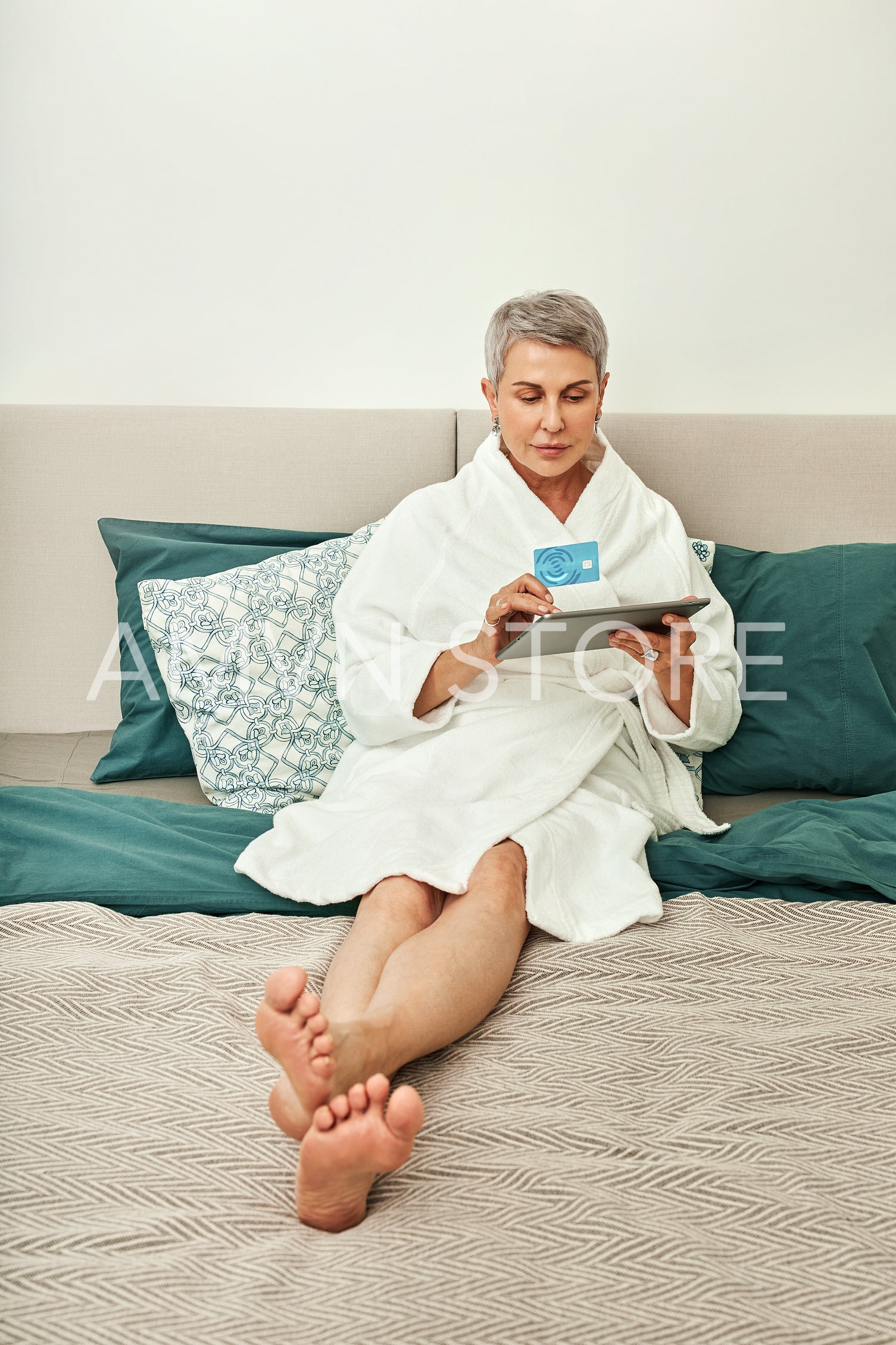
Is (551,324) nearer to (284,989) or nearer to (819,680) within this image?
(819,680)

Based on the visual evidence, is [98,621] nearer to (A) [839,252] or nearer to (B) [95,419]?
(B) [95,419]

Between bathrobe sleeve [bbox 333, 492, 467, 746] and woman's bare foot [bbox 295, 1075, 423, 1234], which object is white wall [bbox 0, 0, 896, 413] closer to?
bathrobe sleeve [bbox 333, 492, 467, 746]

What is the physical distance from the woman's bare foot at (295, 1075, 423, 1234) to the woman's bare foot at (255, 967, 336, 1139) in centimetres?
2

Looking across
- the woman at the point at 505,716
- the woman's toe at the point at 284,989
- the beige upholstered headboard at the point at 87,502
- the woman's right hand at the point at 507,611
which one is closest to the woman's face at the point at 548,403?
the woman at the point at 505,716

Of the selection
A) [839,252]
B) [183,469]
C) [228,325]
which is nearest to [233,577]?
[183,469]

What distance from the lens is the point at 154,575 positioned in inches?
74.4

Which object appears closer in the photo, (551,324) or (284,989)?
(284,989)

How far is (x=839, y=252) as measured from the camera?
225 cm

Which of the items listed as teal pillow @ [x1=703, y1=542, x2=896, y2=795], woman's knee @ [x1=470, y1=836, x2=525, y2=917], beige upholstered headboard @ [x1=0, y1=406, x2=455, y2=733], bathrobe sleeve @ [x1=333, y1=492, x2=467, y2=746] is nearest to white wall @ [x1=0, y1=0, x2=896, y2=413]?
beige upholstered headboard @ [x1=0, y1=406, x2=455, y2=733]

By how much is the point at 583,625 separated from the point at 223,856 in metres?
0.62

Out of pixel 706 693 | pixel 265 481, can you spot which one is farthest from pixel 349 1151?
pixel 265 481

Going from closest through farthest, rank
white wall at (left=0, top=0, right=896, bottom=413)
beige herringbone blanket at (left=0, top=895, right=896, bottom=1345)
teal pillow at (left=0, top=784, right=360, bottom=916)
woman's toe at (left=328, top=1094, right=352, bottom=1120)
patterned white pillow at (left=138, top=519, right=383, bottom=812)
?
beige herringbone blanket at (left=0, top=895, right=896, bottom=1345), woman's toe at (left=328, top=1094, right=352, bottom=1120), teal pillow at (left=0, top=784, right=360, bottom=916), patterned white pillow at (left=138, top=519, right=383, bottom=812), white wall at (left=0, top=0, right=896, bottom=413)

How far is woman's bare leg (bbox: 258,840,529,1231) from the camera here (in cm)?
80

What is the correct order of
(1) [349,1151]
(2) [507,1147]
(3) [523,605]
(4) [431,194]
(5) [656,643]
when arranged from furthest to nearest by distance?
(4) [431,194] < (5) [656,643] < (3) [523,605] < (2) [507,1147] < (1) [349,1151]
